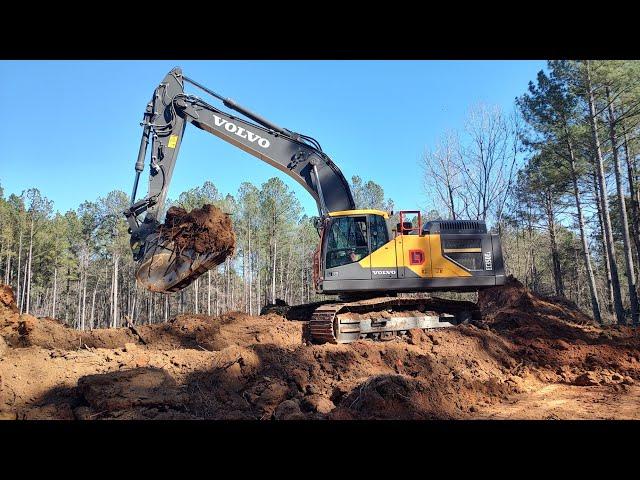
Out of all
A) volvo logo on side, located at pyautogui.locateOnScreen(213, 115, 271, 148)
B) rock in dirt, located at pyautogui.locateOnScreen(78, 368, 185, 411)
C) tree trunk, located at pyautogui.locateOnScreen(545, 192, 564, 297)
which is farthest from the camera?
tree trunk, located at pyautogui.locateOnScreen(545, 192, 564, 297)

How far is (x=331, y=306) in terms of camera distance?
30.2ft

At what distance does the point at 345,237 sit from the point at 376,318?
1.85 metres

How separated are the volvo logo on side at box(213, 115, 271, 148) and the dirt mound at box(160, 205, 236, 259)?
7.84ft

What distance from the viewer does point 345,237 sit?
30.0ft

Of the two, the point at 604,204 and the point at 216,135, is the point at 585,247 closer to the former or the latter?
the point at 604,204

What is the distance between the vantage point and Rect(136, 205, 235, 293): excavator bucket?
302 inches

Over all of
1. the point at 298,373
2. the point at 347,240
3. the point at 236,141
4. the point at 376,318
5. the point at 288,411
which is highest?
the point at 236,141

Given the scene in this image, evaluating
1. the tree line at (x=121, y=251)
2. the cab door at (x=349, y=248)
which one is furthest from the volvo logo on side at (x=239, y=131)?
the tree line at (x=121, y=251)

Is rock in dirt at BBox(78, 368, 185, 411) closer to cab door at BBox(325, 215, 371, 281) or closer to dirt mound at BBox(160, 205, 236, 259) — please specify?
dirt mound at BBox(160, 205, 236, 259)

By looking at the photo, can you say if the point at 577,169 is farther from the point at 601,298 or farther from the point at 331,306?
the point at 601,298

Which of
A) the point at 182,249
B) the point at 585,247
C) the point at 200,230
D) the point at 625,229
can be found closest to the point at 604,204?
the point at 625,229

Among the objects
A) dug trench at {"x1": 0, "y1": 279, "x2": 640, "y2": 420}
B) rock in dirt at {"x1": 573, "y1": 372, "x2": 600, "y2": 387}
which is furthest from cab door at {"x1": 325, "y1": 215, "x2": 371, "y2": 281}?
rock in dirt at {"x1": 573, "y1": 372, "x2": 600, "y2": 387}
